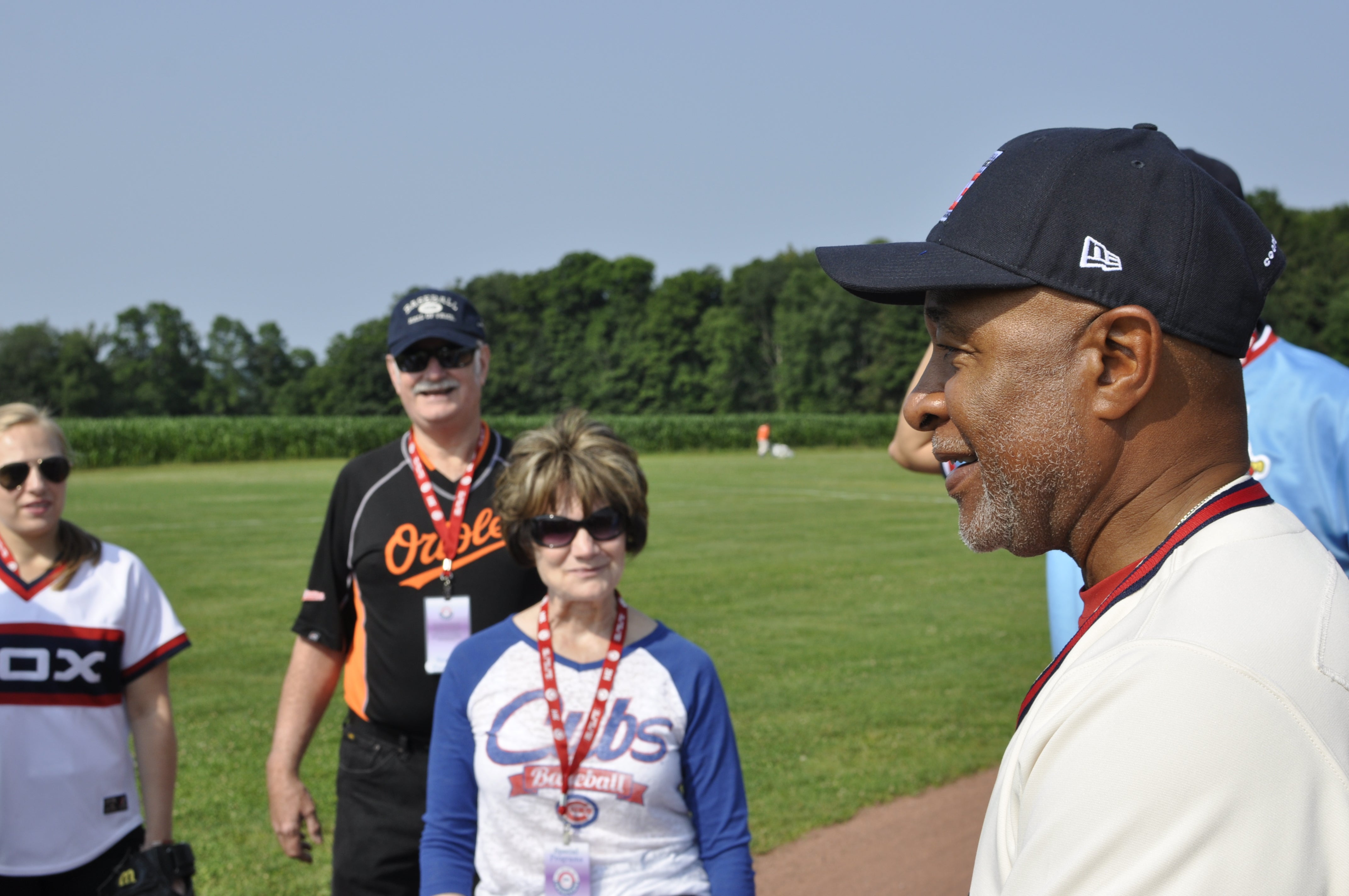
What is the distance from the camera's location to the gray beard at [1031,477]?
4.39 ft

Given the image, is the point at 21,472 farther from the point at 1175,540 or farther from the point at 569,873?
the point at 1175,540

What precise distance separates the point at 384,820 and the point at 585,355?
121690 millimetres

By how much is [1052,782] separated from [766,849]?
538 centimetres

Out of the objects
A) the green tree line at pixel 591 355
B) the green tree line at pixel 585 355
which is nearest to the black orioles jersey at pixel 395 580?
the green tree line at pixel 585 355

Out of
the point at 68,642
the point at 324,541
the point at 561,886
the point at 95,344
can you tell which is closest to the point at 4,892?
the point at 68,642

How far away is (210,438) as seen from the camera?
181 feet

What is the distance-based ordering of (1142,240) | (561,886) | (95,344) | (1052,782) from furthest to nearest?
(95,344)
(561,886)
(1142,240)
(1052,782)

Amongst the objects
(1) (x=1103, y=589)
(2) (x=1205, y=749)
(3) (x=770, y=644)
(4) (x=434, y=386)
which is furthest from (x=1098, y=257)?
(3) (x=770, y=644)

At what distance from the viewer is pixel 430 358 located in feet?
13.7

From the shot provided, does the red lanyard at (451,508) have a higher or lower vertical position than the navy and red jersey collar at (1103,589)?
lower

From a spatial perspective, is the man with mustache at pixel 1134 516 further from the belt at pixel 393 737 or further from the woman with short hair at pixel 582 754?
the belt at pixel 393 737

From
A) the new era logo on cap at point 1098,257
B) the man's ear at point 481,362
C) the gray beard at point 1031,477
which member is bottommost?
the gray beard at point 1031,477

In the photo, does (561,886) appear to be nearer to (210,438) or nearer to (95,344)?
(210,438)

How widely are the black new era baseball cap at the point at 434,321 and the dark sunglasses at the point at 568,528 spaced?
3.72 feet
